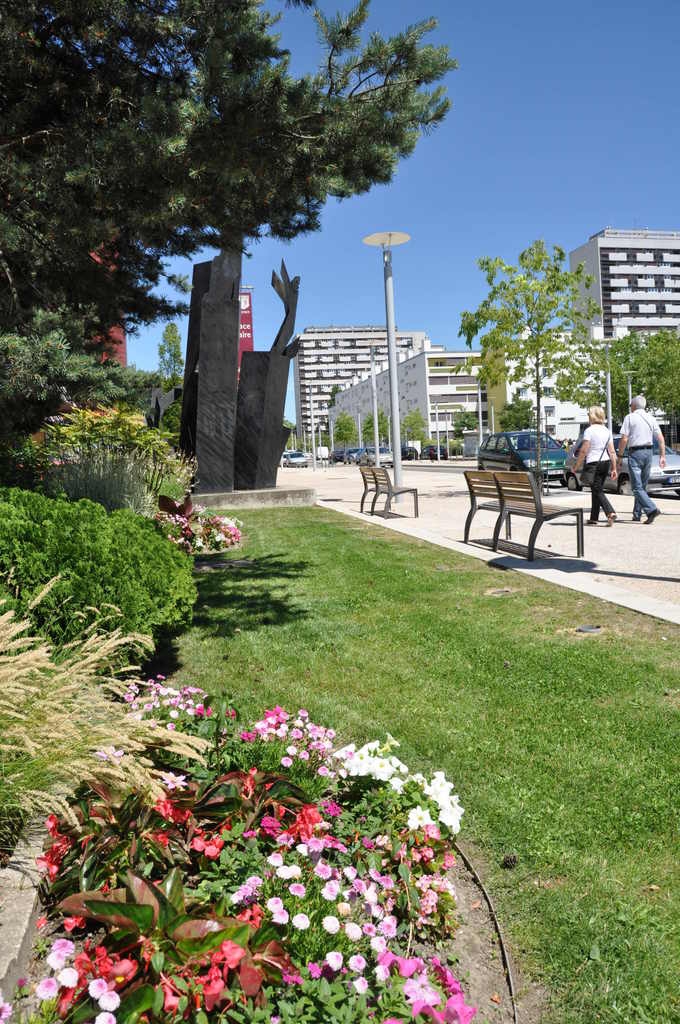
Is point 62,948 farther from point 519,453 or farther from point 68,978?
point 519,453

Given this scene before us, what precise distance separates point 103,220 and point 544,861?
466 centimetres

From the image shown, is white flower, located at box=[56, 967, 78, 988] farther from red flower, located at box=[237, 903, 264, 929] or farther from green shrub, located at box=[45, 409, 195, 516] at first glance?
green shrub, located at box=[45, 409, 195, 516]

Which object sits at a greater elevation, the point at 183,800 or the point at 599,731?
the point at 183,800

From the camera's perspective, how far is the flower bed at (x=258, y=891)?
1665mm

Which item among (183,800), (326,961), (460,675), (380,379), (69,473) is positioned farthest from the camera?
(380,379)

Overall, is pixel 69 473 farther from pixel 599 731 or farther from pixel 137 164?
pixel 599 731

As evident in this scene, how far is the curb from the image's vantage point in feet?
5.48

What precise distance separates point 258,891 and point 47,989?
63 cm

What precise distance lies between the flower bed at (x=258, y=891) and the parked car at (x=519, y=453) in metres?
19.1

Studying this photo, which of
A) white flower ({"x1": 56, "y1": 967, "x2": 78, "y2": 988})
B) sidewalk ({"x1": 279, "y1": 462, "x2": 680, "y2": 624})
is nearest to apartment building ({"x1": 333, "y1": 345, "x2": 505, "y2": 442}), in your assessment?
sidewalk ({"x1": 279, "y1": 462, "x2": 680, "y2": 624})

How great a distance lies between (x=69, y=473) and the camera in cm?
939

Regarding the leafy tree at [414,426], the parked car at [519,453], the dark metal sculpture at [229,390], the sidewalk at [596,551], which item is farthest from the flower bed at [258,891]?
the leafy tree at [414,426]

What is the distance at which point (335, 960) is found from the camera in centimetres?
174

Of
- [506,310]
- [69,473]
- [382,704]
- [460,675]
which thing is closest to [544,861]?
[382,704]
